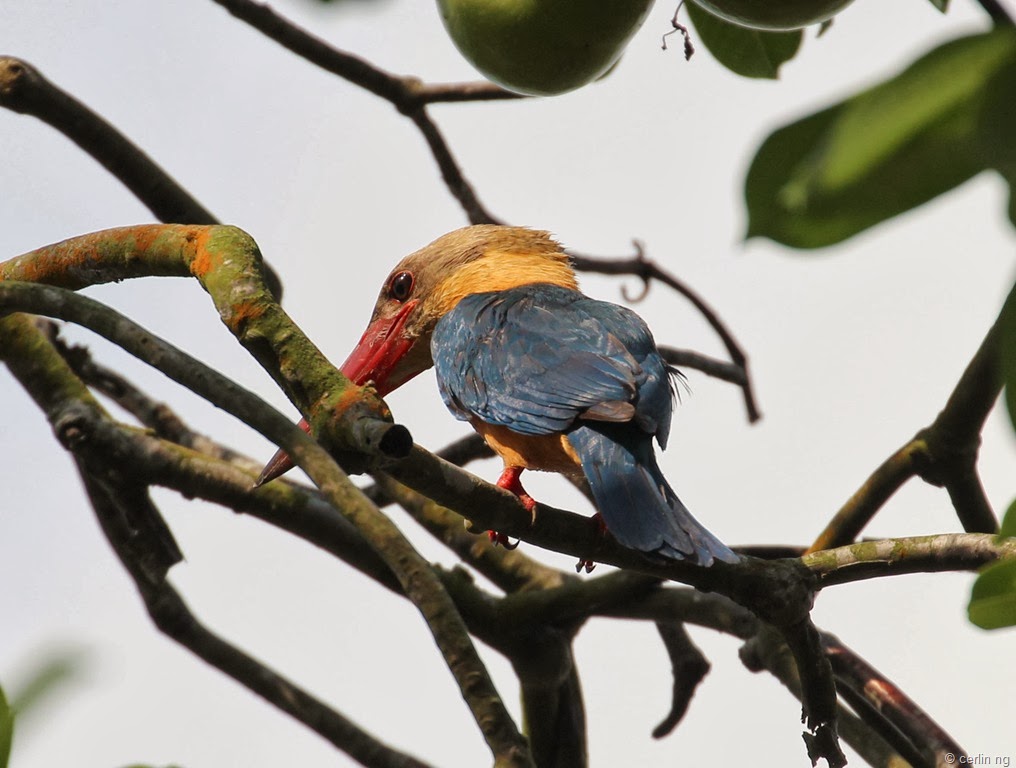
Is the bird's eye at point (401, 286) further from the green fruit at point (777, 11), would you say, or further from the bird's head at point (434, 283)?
the green fruit at point (777, 11)

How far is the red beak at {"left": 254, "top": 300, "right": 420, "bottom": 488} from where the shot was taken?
396 centimetres

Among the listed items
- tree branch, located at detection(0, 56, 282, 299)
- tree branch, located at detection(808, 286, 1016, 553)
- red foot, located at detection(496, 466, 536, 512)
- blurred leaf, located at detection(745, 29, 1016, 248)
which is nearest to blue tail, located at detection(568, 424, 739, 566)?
red foot, located at detection(496, 466, 536, 512)

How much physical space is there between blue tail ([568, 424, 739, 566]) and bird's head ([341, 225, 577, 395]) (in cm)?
112

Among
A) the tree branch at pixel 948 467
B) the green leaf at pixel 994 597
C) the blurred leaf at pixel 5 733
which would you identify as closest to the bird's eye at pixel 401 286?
the tree branch at pixel 948 467

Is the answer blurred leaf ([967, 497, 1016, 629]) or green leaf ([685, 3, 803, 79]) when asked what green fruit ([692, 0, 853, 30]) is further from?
blurred leaf ([967, 497, 1016, 629])

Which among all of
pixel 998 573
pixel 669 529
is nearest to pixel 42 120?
pixel 669 529

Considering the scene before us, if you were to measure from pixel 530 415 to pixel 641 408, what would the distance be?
0.96 ft

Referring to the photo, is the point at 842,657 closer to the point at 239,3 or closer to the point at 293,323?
the point at 293,323

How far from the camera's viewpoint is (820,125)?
27.1 inches

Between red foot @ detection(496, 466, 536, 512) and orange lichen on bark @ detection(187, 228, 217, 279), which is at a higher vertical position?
red foot @ detection(496, 466, 536, 512)

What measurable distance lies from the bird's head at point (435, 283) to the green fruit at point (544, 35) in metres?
2.03

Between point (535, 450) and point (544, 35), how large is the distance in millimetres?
1547

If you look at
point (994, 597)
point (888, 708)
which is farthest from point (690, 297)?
point (994, 597)

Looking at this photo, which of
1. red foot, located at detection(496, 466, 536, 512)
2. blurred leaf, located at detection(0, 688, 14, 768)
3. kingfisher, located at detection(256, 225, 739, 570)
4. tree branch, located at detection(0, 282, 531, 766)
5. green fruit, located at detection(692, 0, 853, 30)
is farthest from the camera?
red foot, located at detection(496, 466, 536, 512)
